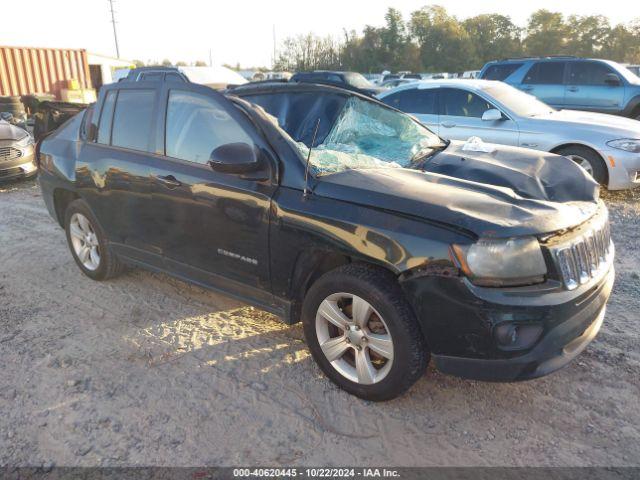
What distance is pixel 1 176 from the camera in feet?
27.1

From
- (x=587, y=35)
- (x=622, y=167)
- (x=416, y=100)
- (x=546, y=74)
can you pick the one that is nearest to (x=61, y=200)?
(x=416, y=100)

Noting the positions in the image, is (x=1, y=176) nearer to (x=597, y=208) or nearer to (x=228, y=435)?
(x=228, y=435)

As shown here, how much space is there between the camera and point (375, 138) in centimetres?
381

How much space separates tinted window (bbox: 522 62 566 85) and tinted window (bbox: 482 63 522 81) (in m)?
0.37

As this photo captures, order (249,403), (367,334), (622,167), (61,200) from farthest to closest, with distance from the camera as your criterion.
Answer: (622,167) < (61,200) < (249,403) < (367,334)

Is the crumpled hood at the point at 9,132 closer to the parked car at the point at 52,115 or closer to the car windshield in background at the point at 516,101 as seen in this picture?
the parked car at the point at 52,115

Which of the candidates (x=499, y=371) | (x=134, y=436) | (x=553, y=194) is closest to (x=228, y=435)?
(x=134, y=436)

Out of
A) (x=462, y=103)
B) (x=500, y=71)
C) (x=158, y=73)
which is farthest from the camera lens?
(x=158, y=73)

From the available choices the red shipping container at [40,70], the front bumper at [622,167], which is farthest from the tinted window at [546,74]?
the red shipping container at [40,70]

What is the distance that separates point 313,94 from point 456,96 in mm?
4011

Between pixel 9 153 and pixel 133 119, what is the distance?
6.09 meters

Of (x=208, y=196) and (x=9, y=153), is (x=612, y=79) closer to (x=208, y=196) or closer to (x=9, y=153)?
(x=208, y=196)

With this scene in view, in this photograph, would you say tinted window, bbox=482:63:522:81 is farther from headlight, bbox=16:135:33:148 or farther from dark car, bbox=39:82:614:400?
headlight, bbox=16:135:33:148

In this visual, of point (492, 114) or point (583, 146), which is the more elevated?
point (492, 114)
